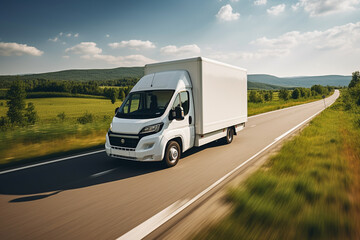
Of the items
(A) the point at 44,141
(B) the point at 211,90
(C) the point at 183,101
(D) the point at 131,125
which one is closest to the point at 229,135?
(B) the point at 211,90

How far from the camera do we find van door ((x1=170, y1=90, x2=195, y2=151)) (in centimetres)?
666

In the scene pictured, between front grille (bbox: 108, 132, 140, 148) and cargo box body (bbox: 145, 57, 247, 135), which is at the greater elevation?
cargo box body (bbox: 145, 57, 247, 135)

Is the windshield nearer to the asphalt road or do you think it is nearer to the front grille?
the front grille

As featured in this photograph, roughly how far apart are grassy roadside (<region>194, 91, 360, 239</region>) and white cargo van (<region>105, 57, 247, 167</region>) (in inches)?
89.7

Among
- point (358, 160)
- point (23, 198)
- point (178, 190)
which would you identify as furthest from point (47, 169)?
point (358, 160)

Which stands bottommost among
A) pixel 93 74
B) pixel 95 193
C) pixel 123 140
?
pixel 95 193

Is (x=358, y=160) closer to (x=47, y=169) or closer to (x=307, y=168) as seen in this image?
(x=307, y=168)

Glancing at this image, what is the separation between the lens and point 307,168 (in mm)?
5559

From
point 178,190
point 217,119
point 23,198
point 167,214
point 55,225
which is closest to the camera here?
point 55,225

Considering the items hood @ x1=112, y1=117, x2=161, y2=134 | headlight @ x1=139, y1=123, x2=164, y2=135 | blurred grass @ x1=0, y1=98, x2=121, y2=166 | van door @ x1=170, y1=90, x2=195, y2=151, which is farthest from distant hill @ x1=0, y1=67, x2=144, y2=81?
headlight @ x1=139, y1=123, x2=164, y2=135

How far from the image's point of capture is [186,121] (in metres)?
6.92

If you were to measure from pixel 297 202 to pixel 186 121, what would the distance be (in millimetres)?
3786

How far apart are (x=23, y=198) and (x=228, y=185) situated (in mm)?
4055

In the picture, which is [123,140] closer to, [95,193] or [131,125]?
[131,125]
